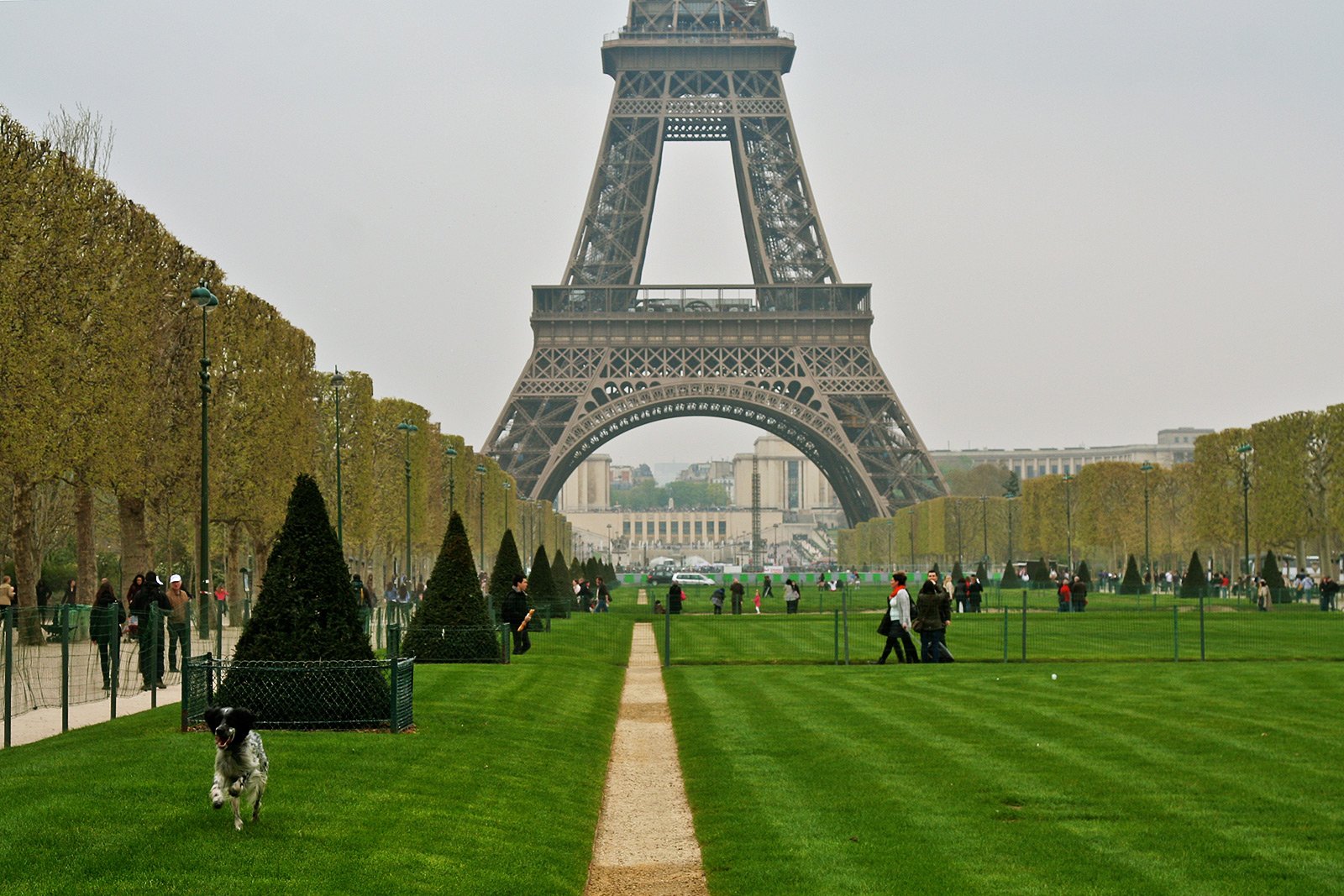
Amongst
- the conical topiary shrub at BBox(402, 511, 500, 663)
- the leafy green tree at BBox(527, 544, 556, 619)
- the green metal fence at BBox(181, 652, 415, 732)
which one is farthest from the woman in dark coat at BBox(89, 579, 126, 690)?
the leafy green tree at BBox(527, 544, 556, 619)

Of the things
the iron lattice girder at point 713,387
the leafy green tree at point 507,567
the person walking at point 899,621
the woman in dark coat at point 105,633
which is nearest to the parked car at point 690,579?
the iron lattice girder at point 713,387

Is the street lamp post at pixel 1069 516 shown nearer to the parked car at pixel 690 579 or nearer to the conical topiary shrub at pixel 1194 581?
the parked car at pixel 690 579

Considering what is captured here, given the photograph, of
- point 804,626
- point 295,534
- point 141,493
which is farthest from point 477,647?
point 804,626

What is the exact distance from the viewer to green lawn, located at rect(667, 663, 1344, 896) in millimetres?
9609

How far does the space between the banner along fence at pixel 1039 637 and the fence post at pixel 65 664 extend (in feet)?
→ 38.6

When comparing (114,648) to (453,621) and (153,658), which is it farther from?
(453,621)

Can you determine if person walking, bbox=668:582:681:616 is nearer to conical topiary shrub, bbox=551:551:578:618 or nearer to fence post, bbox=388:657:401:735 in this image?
conical topiary shrub, bbox=551:551:578:618

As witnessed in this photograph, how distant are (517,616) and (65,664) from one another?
478 inches

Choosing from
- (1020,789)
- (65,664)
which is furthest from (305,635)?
(1020,789)

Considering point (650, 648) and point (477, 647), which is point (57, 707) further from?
point (650, 648)

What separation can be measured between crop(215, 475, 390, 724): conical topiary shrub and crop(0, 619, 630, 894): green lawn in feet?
1.78

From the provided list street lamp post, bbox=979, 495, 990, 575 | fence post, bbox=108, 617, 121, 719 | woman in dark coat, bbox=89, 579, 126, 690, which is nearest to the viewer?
fence post, bbox=108, 617, 121, 719

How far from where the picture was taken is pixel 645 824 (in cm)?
1226

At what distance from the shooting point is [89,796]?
34.9ft
